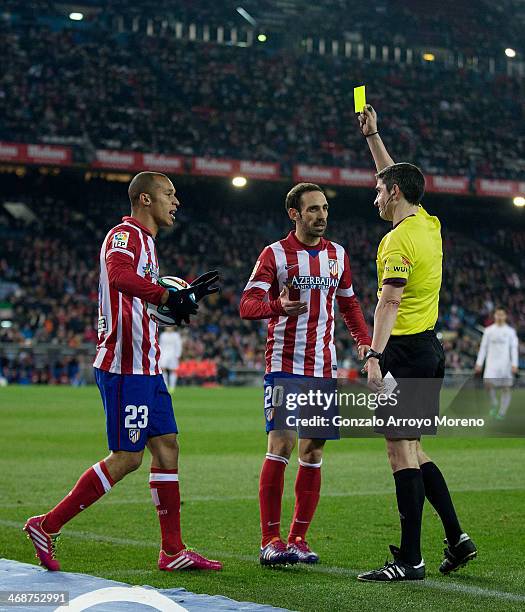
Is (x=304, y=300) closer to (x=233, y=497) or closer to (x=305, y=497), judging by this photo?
(x=305, y=497)

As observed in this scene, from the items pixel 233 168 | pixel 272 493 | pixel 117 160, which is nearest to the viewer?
pixel 272 493

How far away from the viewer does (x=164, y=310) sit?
228 inches

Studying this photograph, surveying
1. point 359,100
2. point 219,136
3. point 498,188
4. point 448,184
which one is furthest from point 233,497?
point 498,188

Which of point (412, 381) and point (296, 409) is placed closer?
point (412, 381)

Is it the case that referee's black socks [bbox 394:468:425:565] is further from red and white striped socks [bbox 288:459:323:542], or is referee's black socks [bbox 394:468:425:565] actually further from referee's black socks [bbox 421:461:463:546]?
red and white striped socks [bbox 288:459:323:542]

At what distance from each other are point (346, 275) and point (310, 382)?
0.73m

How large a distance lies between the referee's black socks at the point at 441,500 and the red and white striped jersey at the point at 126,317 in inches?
63.8

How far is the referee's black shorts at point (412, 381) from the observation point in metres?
5.85

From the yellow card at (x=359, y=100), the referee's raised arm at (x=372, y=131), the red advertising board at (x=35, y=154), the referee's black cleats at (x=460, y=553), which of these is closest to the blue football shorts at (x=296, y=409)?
the referee's black cleats at (x=460, y=553)

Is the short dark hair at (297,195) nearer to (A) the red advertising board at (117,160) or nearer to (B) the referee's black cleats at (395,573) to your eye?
(B) the referee's black cleats at (395,573)

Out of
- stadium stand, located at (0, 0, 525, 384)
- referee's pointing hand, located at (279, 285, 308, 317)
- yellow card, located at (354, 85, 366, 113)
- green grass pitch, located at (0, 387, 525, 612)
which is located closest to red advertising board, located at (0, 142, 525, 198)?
stadium stand, located at (0, 0, 525, 384)

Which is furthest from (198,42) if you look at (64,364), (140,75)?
(64,364)

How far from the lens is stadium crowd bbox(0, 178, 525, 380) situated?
3394cm

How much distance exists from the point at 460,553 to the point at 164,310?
2.05 metres
